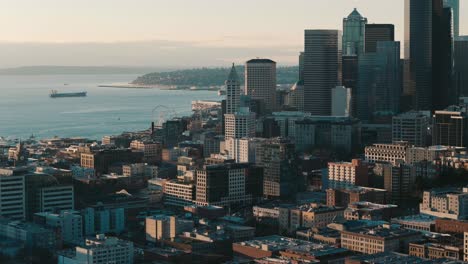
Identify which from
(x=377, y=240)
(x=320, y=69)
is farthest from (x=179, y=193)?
(x=320, y=69)

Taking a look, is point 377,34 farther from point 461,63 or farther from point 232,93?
point 232,93

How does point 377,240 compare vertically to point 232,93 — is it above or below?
below

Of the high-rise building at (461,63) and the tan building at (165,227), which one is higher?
the high-rise building at (461,63)

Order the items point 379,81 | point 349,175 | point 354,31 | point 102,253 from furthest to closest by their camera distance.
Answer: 1. point 354,31
2. point 379,81
3. point 349,175
4. point 102,253

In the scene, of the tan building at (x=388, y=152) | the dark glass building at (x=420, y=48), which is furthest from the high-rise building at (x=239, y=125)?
the dark glass building at (x=420, y=48)

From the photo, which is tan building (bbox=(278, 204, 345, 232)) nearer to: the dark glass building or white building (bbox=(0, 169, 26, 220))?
white building (bbox=(0, 169, 26, 220))

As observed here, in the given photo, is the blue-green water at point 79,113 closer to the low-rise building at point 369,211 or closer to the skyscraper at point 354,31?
the skyscraper at point 354,31
